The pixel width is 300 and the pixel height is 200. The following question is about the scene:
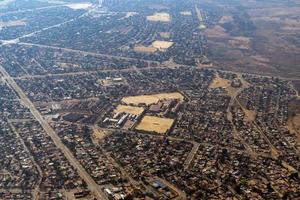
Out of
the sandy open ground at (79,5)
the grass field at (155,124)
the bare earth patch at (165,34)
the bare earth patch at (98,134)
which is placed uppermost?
the bare earth patch at (98,134)

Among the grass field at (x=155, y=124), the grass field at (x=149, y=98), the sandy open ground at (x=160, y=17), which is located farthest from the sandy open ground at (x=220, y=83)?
the sandy open ground at (x=160, y=17)

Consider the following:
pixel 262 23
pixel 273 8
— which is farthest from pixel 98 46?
pixel 273 8

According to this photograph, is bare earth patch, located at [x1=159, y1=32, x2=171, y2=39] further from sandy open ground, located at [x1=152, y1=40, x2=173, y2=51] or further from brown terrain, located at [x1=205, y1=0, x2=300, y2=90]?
brown terrain, located at [x1=205, y1=0, x2=300, y2=90]

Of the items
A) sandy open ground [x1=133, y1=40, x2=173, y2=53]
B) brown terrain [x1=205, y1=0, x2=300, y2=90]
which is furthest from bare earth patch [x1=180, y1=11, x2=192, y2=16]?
sandy open ground [x1=133, y1=40, x2=173, y2=53]

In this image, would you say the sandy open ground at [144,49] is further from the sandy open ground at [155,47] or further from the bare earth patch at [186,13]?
the bare earth patch at [186,13]

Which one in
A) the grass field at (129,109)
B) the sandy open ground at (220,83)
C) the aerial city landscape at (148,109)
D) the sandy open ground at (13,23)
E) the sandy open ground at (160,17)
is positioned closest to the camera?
the aerial city landscape at (148,109)

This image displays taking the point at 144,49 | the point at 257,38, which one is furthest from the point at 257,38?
the point at 144,49

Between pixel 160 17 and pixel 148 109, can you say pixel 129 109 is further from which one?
pixel 160 17
